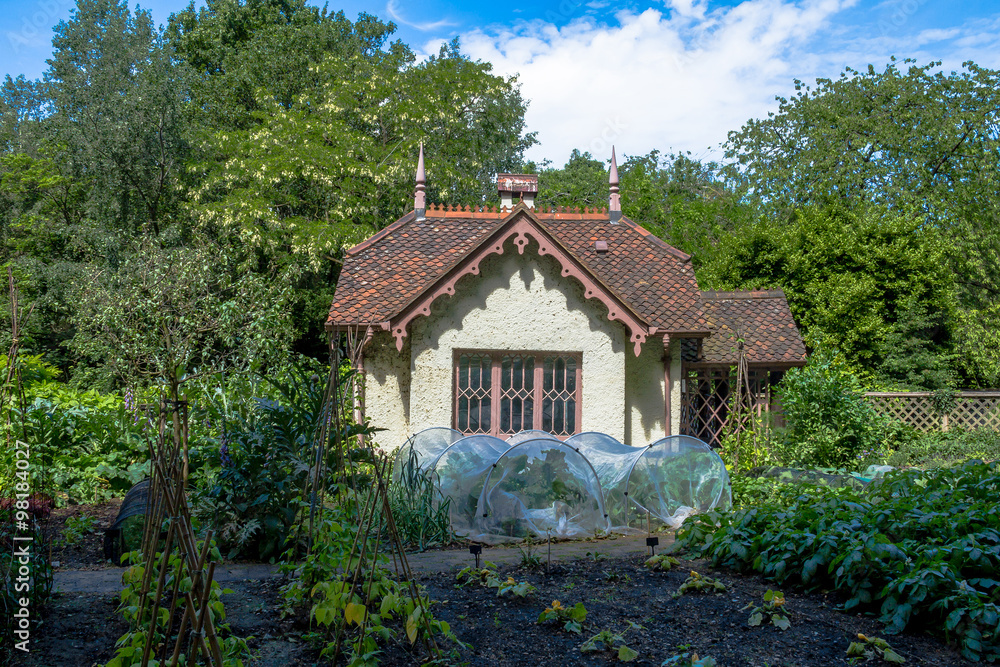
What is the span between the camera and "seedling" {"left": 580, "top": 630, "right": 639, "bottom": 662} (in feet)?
14.9

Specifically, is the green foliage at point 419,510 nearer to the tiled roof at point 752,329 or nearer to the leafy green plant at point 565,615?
the leafy green plant at point 565,615

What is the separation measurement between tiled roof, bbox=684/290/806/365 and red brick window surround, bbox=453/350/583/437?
266cm

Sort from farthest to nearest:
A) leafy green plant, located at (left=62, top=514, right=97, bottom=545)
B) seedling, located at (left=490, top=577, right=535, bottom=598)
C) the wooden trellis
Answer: the wooden trellis < leafy green plant, located at (left=62, top=514, right=97, bottom=545) < seedling, located at (left=490, top=577, right=535, bottom=598)

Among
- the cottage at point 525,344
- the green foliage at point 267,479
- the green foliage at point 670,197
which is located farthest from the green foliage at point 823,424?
the green foliage at point 670,197

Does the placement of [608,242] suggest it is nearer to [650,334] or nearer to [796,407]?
[650,334]

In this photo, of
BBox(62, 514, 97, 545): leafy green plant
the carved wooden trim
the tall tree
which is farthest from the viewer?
the tall tree

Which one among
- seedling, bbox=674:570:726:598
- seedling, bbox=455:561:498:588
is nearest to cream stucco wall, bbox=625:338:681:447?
seedling, bbox=674:570:726:598

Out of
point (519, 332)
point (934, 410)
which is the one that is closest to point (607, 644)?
point (519, 332)

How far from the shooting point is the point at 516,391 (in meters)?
12.6

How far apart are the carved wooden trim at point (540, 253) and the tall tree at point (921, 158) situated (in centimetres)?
1572

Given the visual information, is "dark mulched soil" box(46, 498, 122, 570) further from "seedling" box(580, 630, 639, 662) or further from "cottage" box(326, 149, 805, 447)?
"seedling" box(580, 630, 639, 662)

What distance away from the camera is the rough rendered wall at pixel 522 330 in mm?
12383

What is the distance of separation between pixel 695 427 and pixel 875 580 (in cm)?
868

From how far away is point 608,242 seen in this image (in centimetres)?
1486
